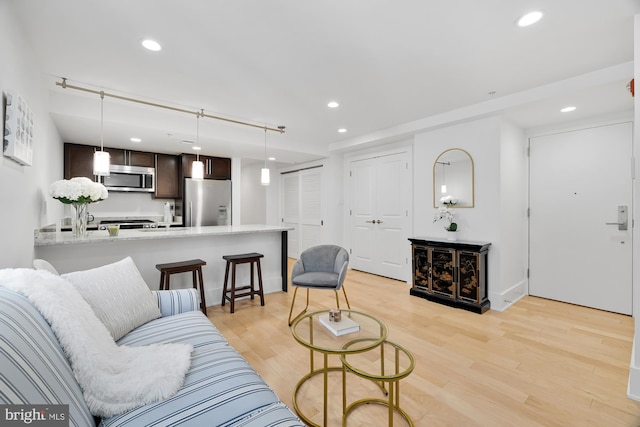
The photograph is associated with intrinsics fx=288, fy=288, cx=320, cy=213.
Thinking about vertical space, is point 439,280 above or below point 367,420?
above

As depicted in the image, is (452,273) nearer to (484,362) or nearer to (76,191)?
(484,362)

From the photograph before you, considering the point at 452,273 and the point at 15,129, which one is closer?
the point at 15,129

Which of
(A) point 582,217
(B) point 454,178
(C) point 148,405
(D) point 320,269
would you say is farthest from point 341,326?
(A) point 582,217

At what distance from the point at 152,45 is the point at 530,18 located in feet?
8.50

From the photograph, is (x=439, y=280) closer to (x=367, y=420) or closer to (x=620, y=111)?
(x=367, y=420)

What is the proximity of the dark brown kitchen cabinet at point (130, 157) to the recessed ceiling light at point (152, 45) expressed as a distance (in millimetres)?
3257

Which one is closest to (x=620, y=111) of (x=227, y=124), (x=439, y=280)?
(x=439, y=280)

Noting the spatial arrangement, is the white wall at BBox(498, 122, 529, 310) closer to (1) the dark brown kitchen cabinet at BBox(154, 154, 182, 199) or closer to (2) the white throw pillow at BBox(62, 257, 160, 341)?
(2) the white throw pillow at BBox(62, 257, 160, 341)

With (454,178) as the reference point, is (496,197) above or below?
below

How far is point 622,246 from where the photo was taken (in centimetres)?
322

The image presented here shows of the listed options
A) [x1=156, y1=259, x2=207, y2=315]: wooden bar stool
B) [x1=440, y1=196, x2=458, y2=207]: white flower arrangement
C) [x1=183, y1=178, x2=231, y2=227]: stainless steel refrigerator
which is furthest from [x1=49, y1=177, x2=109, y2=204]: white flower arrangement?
[x1=440, y1=196, x2=458, y2=207]: white flower arrangement

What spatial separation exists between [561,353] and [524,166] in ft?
7.98

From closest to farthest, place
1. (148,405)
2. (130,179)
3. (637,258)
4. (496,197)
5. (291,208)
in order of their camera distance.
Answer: (148,405) → (637,258) → (496,197) → (130,179) → (291,208)

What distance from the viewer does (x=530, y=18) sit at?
1838 mm
